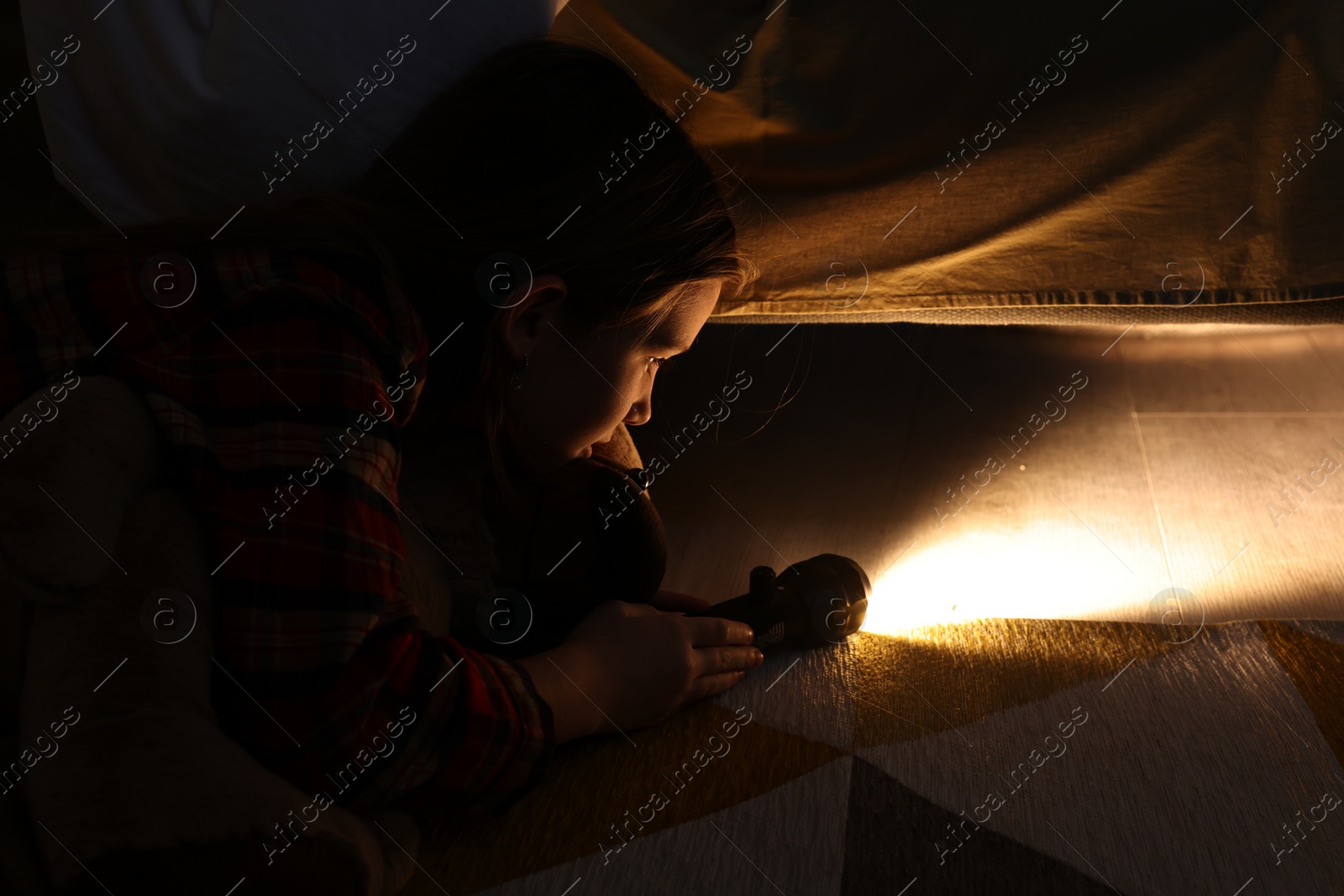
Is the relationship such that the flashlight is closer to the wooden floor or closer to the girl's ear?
the wooden floor

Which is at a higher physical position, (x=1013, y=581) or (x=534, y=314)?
(x=534, y=314)

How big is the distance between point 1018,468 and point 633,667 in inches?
25.8

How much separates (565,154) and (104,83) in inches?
18.2

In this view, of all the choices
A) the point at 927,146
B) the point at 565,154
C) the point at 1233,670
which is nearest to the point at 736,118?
the point at 927,146

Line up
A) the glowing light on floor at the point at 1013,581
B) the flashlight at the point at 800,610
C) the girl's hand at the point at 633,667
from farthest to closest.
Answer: the glowing light on floor at the point at 1013,581, the flashlight at the point at 800,610, the girl's hand at the point at 633,667

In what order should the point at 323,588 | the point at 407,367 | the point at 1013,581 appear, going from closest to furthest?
the point at 323,588 → the point at 407,367 → the point at 1013,581

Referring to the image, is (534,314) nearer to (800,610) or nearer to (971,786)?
(800,610)

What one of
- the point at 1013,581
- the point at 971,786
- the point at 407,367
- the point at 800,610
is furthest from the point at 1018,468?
the point at 407,367

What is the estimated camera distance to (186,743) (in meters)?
0.42

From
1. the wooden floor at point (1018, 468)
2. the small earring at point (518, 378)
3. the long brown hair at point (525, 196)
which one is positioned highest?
the long brown hair at point (525, 196)

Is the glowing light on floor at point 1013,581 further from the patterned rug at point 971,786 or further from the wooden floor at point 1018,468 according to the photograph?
the patterned rug at point 971,786

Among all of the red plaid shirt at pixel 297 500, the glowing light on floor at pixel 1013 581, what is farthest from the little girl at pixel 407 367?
the glowing light on floor at pixel 1013 581

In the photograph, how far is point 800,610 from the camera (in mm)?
713

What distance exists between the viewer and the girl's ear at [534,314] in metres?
0.68
